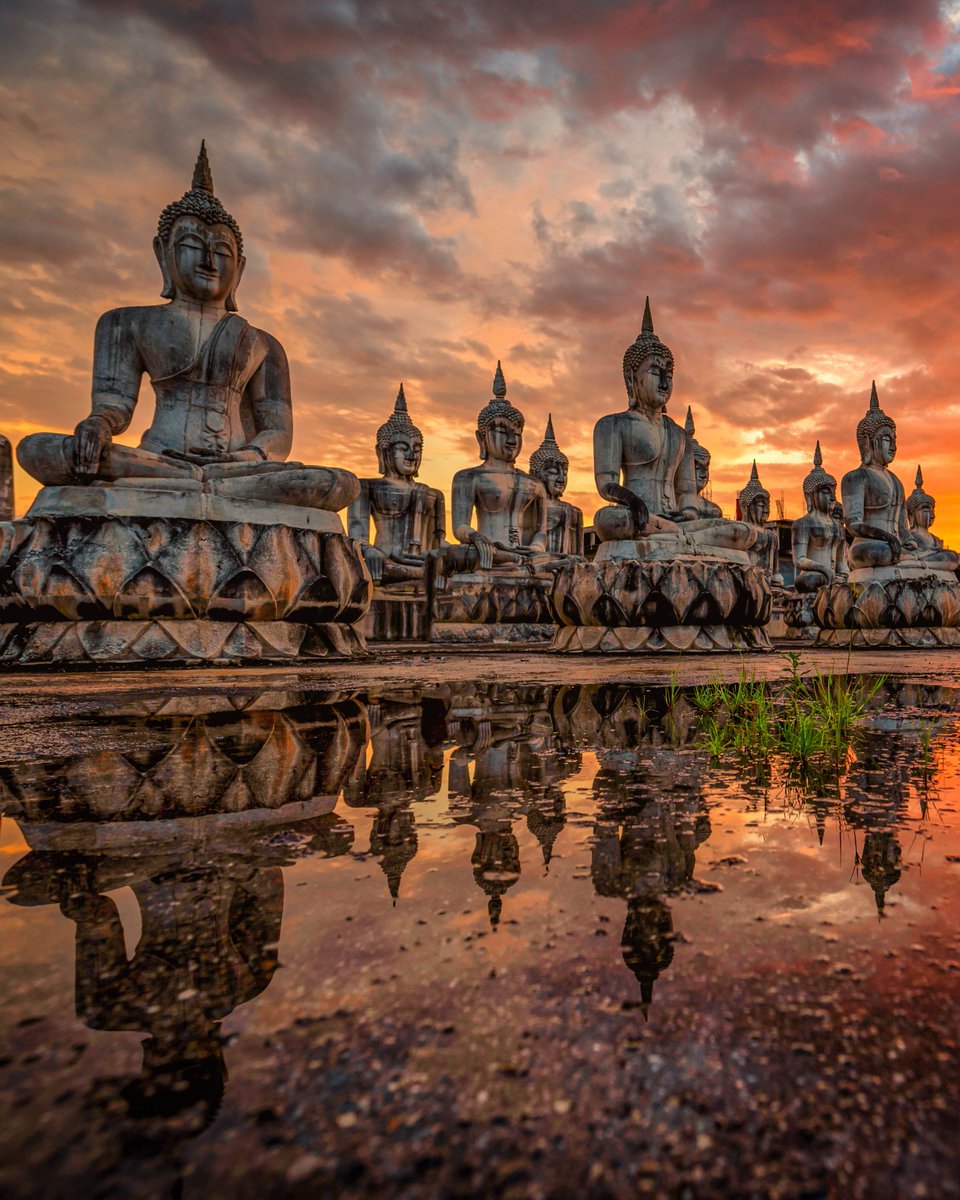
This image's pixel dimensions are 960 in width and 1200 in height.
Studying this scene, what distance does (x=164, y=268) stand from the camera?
4.06 meters

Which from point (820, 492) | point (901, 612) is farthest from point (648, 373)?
point (820, 492)

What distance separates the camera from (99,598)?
2801 millimetres

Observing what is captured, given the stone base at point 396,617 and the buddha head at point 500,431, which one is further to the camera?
the buddha head at point 500,431

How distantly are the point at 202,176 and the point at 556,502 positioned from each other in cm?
857

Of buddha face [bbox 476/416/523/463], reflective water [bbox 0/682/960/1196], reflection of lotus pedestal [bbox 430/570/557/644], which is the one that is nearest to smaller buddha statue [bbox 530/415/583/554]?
buddha face [bbox 476/416/523/463]

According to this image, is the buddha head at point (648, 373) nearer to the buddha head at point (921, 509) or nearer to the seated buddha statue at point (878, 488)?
the seated buddha statue at point (878, 488)

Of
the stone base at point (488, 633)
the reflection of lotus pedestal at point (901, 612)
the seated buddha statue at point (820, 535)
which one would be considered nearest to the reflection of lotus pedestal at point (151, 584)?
the stone base at point (488, 633)

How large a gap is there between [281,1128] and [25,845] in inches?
17.6

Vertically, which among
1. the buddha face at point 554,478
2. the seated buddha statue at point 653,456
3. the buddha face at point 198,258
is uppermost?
the buddha face at point 554,478

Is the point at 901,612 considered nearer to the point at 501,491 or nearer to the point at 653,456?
the point at 653,456

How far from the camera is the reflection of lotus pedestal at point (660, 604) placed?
12.9 feet

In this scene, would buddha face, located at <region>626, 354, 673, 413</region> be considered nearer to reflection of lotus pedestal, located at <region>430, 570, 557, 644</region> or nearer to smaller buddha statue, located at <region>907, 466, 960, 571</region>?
reflection of lotus pedestal, located at <region>430, 570, 557, 644</region>

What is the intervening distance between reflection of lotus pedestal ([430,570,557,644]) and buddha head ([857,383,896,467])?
4.19 m

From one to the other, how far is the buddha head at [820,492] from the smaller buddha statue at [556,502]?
152 inches
